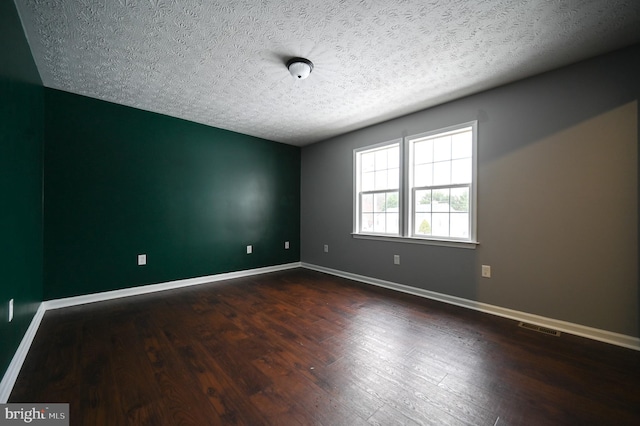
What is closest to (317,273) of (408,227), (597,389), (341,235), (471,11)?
(341,235)

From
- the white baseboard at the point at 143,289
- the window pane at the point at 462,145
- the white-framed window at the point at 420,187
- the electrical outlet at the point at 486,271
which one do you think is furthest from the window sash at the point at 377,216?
the white baseboard at the point at 143,289

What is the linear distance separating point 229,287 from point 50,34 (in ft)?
10.3

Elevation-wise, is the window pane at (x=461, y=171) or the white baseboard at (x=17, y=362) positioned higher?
the window pane at (x=461, y=171)

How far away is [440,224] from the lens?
3.23m

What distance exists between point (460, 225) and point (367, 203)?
4.86 feet

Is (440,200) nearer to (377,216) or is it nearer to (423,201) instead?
(423,201)

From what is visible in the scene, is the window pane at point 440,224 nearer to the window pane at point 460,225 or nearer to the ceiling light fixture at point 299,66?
the window pane at point 460,225

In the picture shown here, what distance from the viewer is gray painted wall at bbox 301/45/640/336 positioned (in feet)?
6.84

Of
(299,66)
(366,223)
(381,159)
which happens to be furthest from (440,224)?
(299,66)

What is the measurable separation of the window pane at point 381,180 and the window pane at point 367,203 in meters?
0.19

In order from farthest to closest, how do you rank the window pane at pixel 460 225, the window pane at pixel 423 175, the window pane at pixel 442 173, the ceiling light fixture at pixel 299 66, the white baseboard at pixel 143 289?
1. the window pane at pixel 423 175
2. the window pane at pixel 442 173
3. the window pane at pixel 460 225
4. the white baseboard at pixel 143 289
5. the ceiling light fixture at pixel 299 66

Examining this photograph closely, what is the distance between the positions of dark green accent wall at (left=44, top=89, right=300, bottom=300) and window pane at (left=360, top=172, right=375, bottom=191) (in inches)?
68.2

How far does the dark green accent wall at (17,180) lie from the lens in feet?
4.96

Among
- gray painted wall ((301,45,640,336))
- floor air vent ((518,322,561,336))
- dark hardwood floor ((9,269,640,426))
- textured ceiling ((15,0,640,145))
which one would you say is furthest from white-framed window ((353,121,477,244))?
dark hardwood floor ((9,269,640,426))
